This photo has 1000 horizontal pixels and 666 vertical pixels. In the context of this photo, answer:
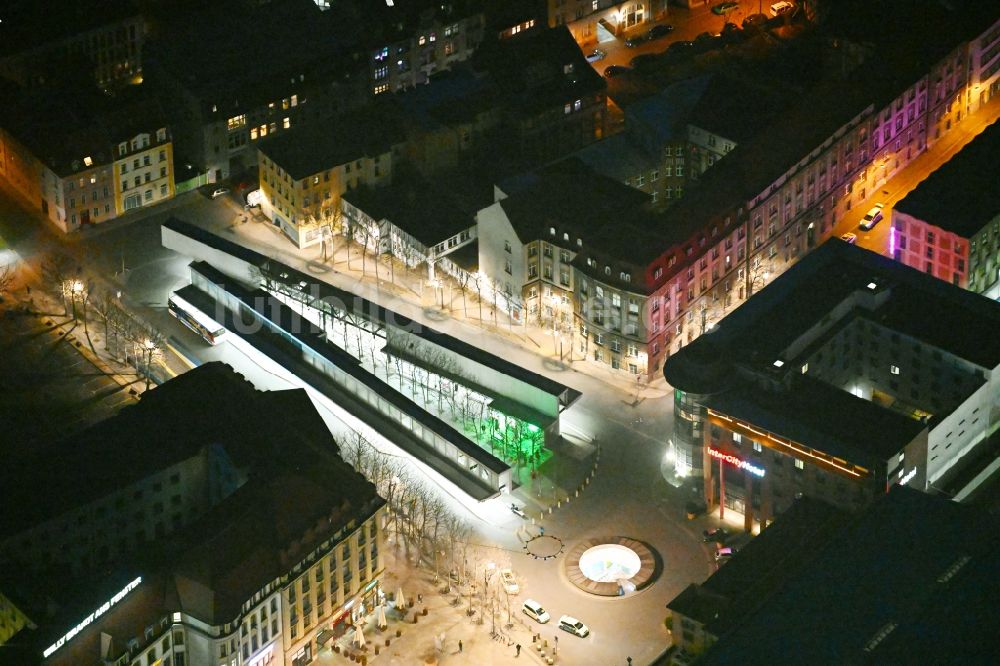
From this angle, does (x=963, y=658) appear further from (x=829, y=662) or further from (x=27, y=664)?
(x=27, y=664)

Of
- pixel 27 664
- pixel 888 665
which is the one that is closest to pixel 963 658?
pixel 888 665

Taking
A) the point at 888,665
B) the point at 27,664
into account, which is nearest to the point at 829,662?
the point at 888,665

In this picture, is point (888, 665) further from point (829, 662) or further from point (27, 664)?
point (27, 664)

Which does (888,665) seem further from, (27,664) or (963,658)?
(27,664)
